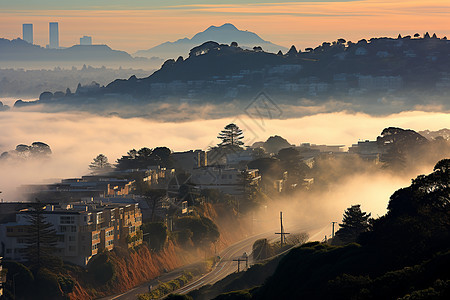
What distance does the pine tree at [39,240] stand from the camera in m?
80.6

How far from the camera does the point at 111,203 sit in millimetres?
93875

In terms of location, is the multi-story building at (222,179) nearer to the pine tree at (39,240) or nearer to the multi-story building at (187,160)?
the multi-story building at (187,160)

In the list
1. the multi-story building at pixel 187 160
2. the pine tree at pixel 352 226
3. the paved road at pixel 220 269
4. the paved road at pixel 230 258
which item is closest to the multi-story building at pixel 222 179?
the multi-story building at pixel 187 160

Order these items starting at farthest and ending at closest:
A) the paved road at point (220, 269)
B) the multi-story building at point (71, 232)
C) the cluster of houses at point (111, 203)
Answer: the cluster of houses at point (111, 203) < the multi-story building at point (71, 232) < the paved road at point (220, 269)

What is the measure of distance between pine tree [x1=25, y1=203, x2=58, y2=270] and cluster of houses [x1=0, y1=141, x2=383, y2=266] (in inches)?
23.1

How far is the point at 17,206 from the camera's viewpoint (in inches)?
3625

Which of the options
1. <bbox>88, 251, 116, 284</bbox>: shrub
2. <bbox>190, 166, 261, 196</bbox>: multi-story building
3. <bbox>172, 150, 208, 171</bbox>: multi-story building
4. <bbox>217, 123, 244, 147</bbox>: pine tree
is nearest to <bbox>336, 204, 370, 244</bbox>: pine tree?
<bbox>88, 251, 116, 284</bbox>: shrub

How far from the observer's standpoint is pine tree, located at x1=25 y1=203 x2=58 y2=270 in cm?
8056

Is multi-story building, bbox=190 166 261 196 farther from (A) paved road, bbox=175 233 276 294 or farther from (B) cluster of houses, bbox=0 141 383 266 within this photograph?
(A) paved road, bbox=175 233 276 294

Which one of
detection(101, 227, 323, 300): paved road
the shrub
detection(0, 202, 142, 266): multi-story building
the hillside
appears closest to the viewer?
the hillside

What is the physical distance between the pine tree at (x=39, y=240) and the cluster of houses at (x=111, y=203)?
0.59 m

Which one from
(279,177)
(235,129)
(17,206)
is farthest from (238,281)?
(235,129)

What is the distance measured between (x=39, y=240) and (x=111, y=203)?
12.6m

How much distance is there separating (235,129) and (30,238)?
91483 millimetres
